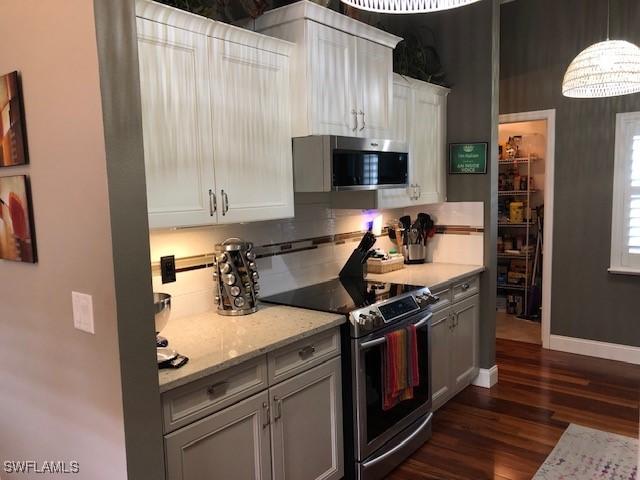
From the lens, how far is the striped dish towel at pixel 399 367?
254 centimetres

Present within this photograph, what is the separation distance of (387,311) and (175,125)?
1.36 m

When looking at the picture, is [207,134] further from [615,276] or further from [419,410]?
[615,276]

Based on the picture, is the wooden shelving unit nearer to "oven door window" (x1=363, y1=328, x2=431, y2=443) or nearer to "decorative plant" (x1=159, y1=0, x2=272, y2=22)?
"oven door window" (x1=363, y1=328, x2=431, y2=443)

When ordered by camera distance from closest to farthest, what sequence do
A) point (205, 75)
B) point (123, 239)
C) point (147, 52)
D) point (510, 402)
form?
point (123, 239), point (147, 52), point (205, 75), point (510, 402)

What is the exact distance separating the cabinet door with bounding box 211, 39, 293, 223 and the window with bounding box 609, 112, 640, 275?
300 cm

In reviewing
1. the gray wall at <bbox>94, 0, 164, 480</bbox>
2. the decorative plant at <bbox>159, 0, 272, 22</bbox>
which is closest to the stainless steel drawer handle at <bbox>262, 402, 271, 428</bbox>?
the gray wall at <bbox>94, 0, 164, 480</bbox>

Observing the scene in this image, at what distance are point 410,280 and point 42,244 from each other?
2.19 meters

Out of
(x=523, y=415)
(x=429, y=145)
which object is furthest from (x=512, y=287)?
(x=429, y=145)

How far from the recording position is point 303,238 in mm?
3111

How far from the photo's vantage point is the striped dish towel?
2541mm

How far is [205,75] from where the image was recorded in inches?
82.1

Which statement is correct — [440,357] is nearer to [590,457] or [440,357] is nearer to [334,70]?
[590,457]

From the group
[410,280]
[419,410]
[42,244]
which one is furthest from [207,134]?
[419,410]

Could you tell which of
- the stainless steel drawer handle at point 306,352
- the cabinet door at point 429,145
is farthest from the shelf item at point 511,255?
the stainless steel drawer handle at point 306,352
